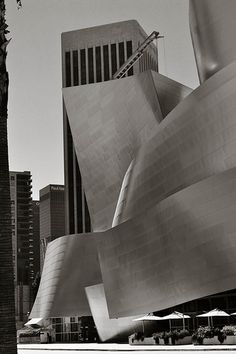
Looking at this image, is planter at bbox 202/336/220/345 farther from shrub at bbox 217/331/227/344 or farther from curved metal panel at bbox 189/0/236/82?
curved metal panel at bbox 189/0/236/82

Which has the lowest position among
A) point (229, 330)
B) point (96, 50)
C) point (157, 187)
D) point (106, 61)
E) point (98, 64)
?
point (229, 330)

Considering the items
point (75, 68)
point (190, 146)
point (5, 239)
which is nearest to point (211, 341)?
point (190, 146)

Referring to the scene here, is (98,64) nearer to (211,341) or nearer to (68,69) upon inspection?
(68,69)

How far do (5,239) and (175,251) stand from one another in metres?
23.4

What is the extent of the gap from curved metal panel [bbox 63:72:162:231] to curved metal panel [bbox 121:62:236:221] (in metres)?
4.15

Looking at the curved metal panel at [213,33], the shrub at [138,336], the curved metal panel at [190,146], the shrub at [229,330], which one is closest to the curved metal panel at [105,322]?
the shrub at [138,336]

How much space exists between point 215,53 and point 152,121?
25.8 ft

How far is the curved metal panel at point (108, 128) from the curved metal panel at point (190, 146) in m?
4.15

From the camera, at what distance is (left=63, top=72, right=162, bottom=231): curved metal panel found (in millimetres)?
48438

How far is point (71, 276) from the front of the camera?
176 feet

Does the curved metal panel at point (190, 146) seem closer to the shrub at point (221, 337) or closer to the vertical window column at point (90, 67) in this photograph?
the shrub at point (221, 337)

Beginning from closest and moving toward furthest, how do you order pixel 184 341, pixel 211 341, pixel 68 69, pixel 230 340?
pixel 230 340, pixel 211 341, pixel 184 341, pixel 68 69

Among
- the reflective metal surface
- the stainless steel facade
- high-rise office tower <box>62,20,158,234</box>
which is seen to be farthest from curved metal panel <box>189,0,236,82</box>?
high-rise office tower <box>62,20,158,234</box>

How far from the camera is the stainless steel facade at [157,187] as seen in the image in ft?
113
